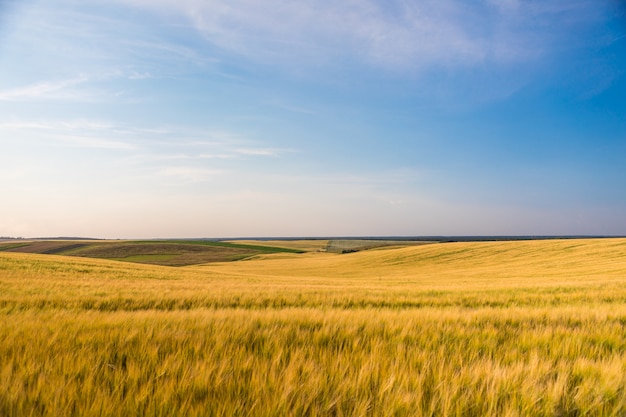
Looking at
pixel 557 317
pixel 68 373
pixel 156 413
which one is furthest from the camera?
pixel 557 317

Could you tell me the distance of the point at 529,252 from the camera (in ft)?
118

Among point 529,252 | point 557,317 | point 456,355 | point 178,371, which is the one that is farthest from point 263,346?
point 529,252

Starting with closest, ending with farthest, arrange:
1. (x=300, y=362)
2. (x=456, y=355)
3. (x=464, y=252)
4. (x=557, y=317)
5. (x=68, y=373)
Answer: (x=68, y=373) → (x=300, y=362) → (x=456, y=355) → (x=557, y=317) → (x=464, y=252)

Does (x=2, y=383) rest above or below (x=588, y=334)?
above

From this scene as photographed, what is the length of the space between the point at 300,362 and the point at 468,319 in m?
2.78

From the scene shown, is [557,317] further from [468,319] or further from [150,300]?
[150,300]

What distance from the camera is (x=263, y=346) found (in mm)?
2580

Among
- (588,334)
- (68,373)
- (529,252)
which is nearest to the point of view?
(68,373)

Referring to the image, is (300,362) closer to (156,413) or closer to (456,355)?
(156,413)

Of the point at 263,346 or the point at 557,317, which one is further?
the point at 557,317

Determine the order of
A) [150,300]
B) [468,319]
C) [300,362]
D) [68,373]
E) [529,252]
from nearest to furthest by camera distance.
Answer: [68,373]
[300,362]
[468,319]
[150,300]
[529,252]

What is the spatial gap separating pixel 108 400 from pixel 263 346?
1269 mm

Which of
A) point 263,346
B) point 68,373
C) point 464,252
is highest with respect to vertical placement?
point 68,373

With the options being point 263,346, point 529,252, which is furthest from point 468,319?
point 529,252
